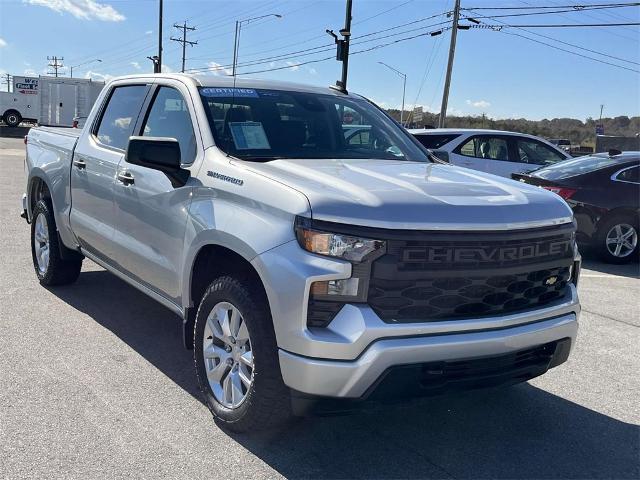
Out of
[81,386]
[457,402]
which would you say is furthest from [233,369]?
[457,402]

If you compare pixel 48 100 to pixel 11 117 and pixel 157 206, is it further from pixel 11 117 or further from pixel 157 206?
pixel 157 206

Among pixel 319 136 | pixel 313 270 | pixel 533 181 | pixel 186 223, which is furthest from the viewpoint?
pixel 533 181

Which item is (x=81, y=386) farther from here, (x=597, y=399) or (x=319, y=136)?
(x=597, y=399)

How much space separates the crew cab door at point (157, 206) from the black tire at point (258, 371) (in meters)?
0.65

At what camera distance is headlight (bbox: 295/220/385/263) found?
2855 mm

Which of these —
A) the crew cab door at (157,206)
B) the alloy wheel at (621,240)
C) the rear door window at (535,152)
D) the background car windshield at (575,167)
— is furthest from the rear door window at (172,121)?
the rear door window at (535,152)

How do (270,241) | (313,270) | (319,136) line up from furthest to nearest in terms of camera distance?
(319,136) → (270,241) → (313,270)

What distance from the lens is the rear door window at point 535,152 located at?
12.1 m

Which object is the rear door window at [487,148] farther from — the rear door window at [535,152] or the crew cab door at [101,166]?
the crew cab door at [101,166]

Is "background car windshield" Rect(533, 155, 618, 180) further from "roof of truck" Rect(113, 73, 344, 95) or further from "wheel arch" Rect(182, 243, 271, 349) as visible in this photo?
"wheel arch" Rect(182, 243, 271, 349)

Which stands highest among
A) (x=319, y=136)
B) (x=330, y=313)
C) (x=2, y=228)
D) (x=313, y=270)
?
(x=319, y=136)

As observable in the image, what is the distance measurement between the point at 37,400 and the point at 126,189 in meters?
1.47

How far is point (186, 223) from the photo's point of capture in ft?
12.2

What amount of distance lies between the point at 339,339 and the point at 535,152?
10.4 meters
